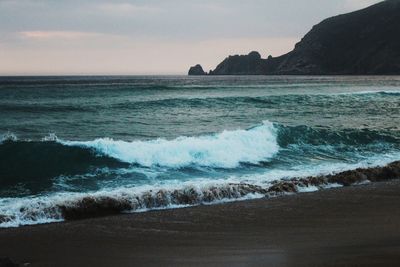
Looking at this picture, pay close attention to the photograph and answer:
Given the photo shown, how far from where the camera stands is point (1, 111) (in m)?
28.9

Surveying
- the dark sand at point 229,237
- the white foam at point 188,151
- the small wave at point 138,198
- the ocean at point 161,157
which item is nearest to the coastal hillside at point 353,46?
the ocean at point 161,157

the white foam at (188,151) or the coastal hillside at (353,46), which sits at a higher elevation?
the coastal hillside at (353,46)

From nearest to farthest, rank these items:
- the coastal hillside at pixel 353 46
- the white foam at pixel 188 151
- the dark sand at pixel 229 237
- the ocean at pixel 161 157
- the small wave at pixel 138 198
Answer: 1. the dark sand at pixel 229 237
2. the small wave at pixel 138 198
3. the ocean at pixel 161 157
4. the white foam at pixel 188 151
5. the coastal hillside at pixel 353 46

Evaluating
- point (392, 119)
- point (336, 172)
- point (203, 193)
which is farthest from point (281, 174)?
point (392, 119)

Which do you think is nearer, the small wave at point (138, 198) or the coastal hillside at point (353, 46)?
the small wave at point (138, 198)

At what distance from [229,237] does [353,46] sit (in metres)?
158

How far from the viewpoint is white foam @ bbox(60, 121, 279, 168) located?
1356cm

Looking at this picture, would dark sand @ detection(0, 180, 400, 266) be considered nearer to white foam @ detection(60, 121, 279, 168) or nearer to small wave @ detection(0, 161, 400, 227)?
small wave @ detection(0, 161, 400, 227)

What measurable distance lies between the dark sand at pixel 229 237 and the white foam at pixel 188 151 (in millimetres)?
4179

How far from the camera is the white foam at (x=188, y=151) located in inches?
534

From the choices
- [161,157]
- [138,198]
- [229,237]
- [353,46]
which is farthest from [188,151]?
[353,46]

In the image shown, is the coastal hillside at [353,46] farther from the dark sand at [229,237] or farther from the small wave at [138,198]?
the dark sand at [229,237]

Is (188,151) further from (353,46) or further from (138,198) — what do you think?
(353,46)

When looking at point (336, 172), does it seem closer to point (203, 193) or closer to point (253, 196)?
point (253, 196)
